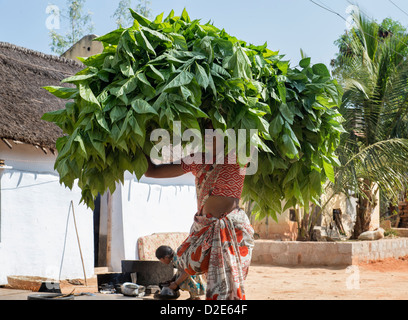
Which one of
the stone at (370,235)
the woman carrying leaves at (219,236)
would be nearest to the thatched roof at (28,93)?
the woman carrying leaves at (219,236)

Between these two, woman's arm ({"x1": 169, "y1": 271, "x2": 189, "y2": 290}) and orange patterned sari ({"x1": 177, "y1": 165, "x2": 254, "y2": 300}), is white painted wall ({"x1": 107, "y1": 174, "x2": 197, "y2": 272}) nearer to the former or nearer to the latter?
woman's arm ({"x1": 169, "y1": 271, "x2": 189, "y2": 290})

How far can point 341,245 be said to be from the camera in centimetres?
1066

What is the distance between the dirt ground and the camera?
24.4ft

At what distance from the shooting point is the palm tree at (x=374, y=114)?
35.7ft

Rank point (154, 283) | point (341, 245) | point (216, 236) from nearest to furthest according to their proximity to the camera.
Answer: point (216, 236) < point (154, 283) < point (341, 245)

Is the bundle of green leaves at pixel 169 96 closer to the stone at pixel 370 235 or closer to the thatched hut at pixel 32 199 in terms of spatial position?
the thatched hut at pixel 32 199

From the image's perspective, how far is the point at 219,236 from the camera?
3.04 metres

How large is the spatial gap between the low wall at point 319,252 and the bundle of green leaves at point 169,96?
8.02 m

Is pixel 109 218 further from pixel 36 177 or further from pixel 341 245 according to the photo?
pixel 341 245

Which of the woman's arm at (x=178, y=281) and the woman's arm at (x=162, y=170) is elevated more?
the woman's arm at (x=162, y=170)

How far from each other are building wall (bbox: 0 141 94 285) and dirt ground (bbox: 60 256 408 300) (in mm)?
441

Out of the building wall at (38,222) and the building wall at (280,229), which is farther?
the building wall at (280,229)

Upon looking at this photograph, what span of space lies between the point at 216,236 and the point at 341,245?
825 cm
